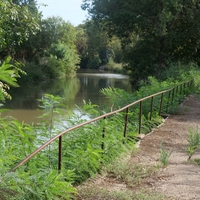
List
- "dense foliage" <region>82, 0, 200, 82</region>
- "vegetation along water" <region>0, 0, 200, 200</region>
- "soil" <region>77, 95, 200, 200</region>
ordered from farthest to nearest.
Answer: "dense foliage" <region>82, 0, 200, 82</region> → "soil" <region>77, 95, 200, 200</region> → "vegetation along water" <region>0, 0, 200, 200</region>

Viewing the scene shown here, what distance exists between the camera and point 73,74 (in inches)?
2261

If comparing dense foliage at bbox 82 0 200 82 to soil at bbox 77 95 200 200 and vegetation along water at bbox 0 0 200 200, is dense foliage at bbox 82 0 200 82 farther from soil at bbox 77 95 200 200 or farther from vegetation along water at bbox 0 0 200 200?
soil at bbox 77 95 200 200

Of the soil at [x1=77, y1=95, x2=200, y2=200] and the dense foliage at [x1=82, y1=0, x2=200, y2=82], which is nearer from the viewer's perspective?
the soil at [x1=77, y1=95, x2=200, y2=200]

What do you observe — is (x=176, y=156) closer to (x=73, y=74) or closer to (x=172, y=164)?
(x=172, y=164)

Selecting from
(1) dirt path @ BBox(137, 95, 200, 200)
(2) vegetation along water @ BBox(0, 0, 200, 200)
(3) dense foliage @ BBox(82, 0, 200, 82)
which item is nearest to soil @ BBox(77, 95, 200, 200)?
(1) dirt path @ BBox(137, 95, 200, 200)

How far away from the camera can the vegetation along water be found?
3713mm

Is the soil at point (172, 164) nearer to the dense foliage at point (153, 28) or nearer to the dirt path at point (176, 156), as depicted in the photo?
the dirt path at point (176, 156)

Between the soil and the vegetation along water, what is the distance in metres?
0.32

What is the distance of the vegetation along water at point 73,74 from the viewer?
3.71 metres

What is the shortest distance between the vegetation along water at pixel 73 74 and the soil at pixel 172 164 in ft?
1.05

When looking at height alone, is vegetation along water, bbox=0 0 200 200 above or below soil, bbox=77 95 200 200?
above

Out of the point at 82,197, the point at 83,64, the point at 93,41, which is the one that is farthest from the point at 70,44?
the point at 82,197

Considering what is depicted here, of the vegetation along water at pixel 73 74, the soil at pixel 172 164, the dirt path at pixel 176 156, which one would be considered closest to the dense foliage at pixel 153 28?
the vegetation along water at pixel 73 74

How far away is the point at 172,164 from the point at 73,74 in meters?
52.3
